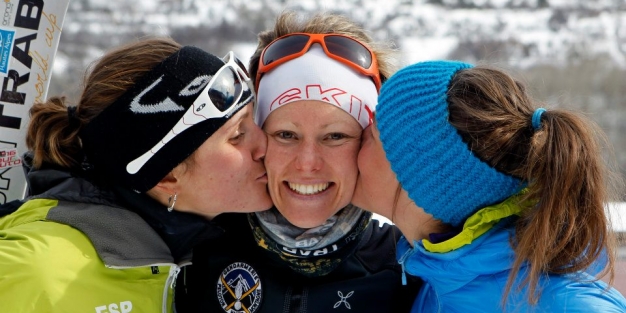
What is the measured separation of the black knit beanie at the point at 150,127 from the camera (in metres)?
2.41

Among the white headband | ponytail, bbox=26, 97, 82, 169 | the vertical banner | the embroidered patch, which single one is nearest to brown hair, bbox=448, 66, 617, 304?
the white headband

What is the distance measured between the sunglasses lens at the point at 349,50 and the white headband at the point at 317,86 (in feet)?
0.13

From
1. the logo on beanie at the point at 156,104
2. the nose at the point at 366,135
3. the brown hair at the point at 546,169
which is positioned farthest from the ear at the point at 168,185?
the brown hair at the point at 546,169

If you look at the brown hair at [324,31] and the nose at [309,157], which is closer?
the nose at [309,157]

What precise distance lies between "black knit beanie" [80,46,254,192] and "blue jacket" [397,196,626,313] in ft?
2.93

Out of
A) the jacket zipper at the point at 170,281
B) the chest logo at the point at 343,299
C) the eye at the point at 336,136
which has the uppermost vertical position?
the eye at the point at 336,136

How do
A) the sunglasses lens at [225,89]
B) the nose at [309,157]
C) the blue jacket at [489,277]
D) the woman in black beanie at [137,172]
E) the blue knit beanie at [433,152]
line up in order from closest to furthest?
the blue jacket at [489,277]
the blue knit beanie at [433,152]
the woman in black beanie at [137,172]
the sunglasses lens at [225,89]
the nose at [309,157]

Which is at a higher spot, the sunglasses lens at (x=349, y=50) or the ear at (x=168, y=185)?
the sunglasses lens at (x=349, y=50)

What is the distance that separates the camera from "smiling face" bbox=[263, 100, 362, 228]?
2.64 meters

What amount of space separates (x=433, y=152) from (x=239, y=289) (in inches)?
37.1

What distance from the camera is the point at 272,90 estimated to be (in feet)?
9.07

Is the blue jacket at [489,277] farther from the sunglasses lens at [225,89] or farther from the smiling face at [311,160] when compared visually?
the sunglasses lens at [225,89]

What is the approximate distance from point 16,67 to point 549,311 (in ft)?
8.25

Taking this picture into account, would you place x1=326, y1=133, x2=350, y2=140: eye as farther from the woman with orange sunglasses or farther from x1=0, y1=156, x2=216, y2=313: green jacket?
x1=0, y1=156, x2=216, y2=313: green jacket
